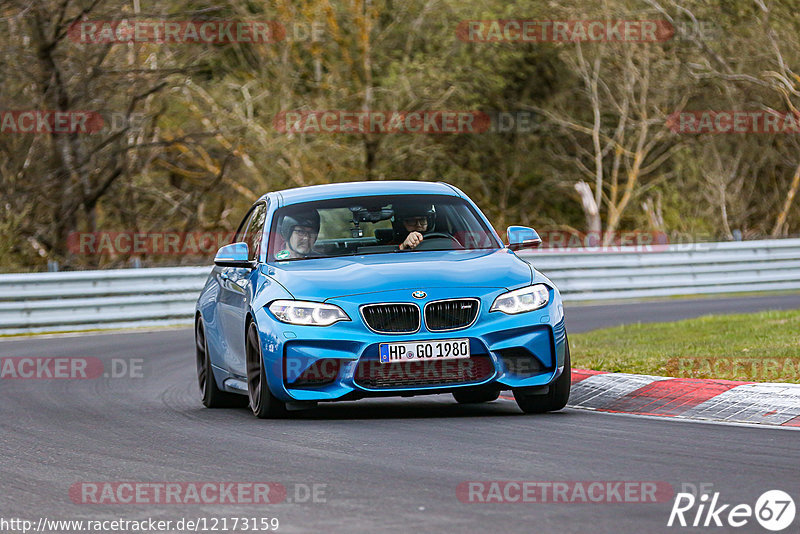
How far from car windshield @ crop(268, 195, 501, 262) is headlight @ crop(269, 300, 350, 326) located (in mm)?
985

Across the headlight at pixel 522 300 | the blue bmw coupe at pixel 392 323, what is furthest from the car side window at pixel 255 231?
the headlight at pixel 522 300

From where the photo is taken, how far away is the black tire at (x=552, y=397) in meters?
9.69

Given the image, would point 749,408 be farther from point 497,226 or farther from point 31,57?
point 497,226

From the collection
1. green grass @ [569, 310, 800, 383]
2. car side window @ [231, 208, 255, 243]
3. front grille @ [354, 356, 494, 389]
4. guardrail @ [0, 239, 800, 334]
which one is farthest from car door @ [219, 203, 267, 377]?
guardrail @ [0, 239, 800, 334]

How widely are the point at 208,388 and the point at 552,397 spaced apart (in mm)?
3160

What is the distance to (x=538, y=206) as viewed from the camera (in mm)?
41844

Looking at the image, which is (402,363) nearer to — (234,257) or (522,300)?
(522,300)

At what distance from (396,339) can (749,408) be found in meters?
2.30

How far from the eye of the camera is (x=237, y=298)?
10.5 m

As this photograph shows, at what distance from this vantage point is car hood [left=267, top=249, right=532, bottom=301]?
9391mm

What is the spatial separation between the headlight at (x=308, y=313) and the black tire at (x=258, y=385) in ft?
1.06

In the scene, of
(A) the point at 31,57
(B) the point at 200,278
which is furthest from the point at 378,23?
(B) the point at 200,278

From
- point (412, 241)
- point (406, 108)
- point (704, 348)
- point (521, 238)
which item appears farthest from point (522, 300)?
point (406, 108)

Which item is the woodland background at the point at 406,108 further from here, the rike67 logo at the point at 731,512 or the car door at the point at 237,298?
the rike67 logo at the point at 731,512
